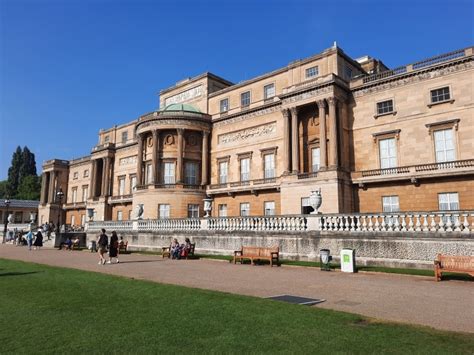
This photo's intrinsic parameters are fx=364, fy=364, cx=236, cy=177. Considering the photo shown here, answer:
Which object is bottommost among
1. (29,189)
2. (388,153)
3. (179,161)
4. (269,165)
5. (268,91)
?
(388,153)

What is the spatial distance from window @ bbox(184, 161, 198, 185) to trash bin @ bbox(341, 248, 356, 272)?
25883 mm

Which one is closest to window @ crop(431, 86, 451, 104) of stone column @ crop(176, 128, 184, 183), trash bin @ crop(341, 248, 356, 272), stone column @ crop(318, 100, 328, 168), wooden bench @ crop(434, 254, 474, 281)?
stone column @ crop(318, 100, 328, 168)

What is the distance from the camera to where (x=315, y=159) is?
3206cm

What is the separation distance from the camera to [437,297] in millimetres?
9703

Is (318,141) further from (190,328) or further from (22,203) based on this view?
(22,203)

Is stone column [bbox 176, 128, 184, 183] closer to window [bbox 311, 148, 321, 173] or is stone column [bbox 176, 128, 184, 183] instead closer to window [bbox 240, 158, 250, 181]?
window [bbox 240, 158, 250, 181]

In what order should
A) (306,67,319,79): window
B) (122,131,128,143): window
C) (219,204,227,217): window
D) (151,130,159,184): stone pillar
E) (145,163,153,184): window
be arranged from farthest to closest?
1. (122,131,128,143): window
2. (145,163,153,184): window
3. (151,130,159,184): stone pillar
4. (219,204,227,217): window
5. (306,67,319,79): window

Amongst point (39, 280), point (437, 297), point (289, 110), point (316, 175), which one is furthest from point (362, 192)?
point (39, 280)

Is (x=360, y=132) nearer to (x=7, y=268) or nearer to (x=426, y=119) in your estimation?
(x=426, y=119)

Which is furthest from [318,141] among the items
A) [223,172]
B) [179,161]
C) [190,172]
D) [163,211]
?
[163,211]

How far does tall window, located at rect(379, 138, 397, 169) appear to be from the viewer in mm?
28312

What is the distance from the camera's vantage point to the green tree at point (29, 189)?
317 ft

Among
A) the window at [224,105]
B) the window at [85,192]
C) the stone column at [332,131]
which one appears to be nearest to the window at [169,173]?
the window at [224,105]

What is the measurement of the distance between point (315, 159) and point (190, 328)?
27.2 m
